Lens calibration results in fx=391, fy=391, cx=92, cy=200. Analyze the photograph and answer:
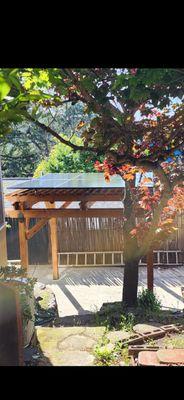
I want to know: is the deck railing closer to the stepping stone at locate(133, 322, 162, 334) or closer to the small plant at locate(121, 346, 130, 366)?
the stepping stone at locate(133, 322, 162, 334)

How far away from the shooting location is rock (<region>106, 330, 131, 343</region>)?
131 inches

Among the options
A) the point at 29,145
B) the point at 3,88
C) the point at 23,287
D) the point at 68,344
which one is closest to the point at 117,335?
the point at 68,344

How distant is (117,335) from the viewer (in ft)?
11.4

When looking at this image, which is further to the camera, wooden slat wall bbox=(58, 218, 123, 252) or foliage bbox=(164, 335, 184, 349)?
wooden slat wall bbox=(58, 218, 123, 252)

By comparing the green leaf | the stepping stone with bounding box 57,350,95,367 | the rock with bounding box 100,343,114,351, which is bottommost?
the stepping stone with bounding box 57,350,95,367

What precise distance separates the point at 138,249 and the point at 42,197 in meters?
2.08

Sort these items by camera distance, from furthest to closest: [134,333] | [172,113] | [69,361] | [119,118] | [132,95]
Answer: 1. [172,113]
2. [134,333]
3. [119,118]
4. [69,361]
5. [132,95]

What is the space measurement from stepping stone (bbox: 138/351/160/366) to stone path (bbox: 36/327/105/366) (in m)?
0.37

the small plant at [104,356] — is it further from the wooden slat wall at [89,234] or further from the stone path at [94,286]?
the wooden slat wall at [89,234]

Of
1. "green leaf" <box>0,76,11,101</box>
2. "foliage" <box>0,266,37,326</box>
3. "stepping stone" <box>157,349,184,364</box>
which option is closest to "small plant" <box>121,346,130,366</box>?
"stepping stone" <box>157,349,184,364</box>

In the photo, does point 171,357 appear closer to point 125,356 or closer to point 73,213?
point 125,356
